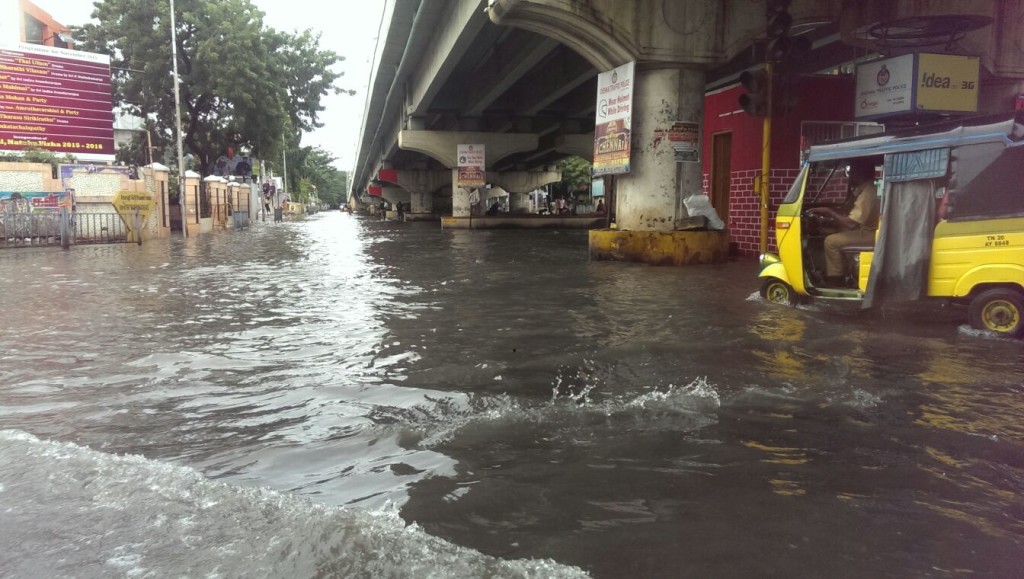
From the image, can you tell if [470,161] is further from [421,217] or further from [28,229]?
[421,217]

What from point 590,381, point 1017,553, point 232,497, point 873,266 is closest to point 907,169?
point 873,266

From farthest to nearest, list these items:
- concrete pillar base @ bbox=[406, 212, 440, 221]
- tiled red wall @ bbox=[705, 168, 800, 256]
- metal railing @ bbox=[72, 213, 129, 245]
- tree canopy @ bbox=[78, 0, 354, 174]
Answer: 1. concrete pillar base @ bbox=[406, 212, 440, 221]
2. tree canopy @ bbox=[78, 0, 354, 174]
3. metal railing @ bbox=[72, 213, 129, 245]
4. tiled red wall @ bbox=[705, 168, 800, 256]

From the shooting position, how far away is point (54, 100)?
2634 centimetres

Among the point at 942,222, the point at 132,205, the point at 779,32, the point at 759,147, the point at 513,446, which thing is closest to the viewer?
the point at 513,446

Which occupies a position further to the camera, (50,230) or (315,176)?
(315,176)

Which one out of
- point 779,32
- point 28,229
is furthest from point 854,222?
point 28,229

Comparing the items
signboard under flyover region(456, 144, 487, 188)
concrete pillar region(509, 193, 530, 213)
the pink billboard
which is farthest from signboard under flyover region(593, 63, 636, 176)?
concrete pillar region(509, 193, 530, 213)

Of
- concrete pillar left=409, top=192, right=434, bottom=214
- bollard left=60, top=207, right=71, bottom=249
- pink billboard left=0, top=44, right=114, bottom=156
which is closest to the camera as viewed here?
bollard left=60, top=207, right=71, bottom=249

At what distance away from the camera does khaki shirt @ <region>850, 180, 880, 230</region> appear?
697 cm

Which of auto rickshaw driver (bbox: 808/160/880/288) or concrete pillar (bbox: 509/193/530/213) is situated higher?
concrete pillar (bbox: 509/193/530/213)

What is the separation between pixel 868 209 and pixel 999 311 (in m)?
1.54

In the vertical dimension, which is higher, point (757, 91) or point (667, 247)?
point (757, 91)

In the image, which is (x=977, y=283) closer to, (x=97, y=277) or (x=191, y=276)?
(x=191, y=276)

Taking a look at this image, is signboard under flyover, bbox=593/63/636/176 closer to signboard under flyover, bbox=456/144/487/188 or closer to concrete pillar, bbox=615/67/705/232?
concrete pillar, bbox=615/67/705/232
